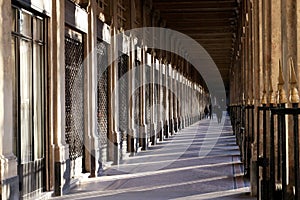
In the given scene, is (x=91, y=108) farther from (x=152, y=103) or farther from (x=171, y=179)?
(x=152, y=103)

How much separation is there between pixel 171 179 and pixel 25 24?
433 centimetres

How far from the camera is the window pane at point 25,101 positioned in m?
7.82

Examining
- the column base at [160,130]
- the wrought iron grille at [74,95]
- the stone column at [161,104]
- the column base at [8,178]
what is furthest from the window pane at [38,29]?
the stone column at [161,104]

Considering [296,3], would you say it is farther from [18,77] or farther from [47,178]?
[47,178]

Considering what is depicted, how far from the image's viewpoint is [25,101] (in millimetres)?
7973

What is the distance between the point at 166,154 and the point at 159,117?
23.2 ft

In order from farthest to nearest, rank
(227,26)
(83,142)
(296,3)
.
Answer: (227,26), (83,142), (296,3)

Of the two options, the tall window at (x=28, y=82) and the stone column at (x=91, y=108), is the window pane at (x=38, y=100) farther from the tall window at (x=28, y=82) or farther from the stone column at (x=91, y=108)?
the stone column at (x=91, y=108)

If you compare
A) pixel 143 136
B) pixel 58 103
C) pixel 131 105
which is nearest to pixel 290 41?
pixel 58 103

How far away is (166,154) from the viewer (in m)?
16.2

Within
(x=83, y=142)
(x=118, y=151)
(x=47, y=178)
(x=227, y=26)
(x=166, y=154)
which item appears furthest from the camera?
(x=227, y=26)

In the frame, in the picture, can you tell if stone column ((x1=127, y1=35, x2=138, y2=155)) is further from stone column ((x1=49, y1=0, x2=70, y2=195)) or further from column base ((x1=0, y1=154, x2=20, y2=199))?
column base ((x1=0, y1=154, x2=20, y2=199))

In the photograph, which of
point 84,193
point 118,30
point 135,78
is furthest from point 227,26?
point 84,193

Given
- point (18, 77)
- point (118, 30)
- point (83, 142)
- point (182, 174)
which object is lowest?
point (182, 174)
